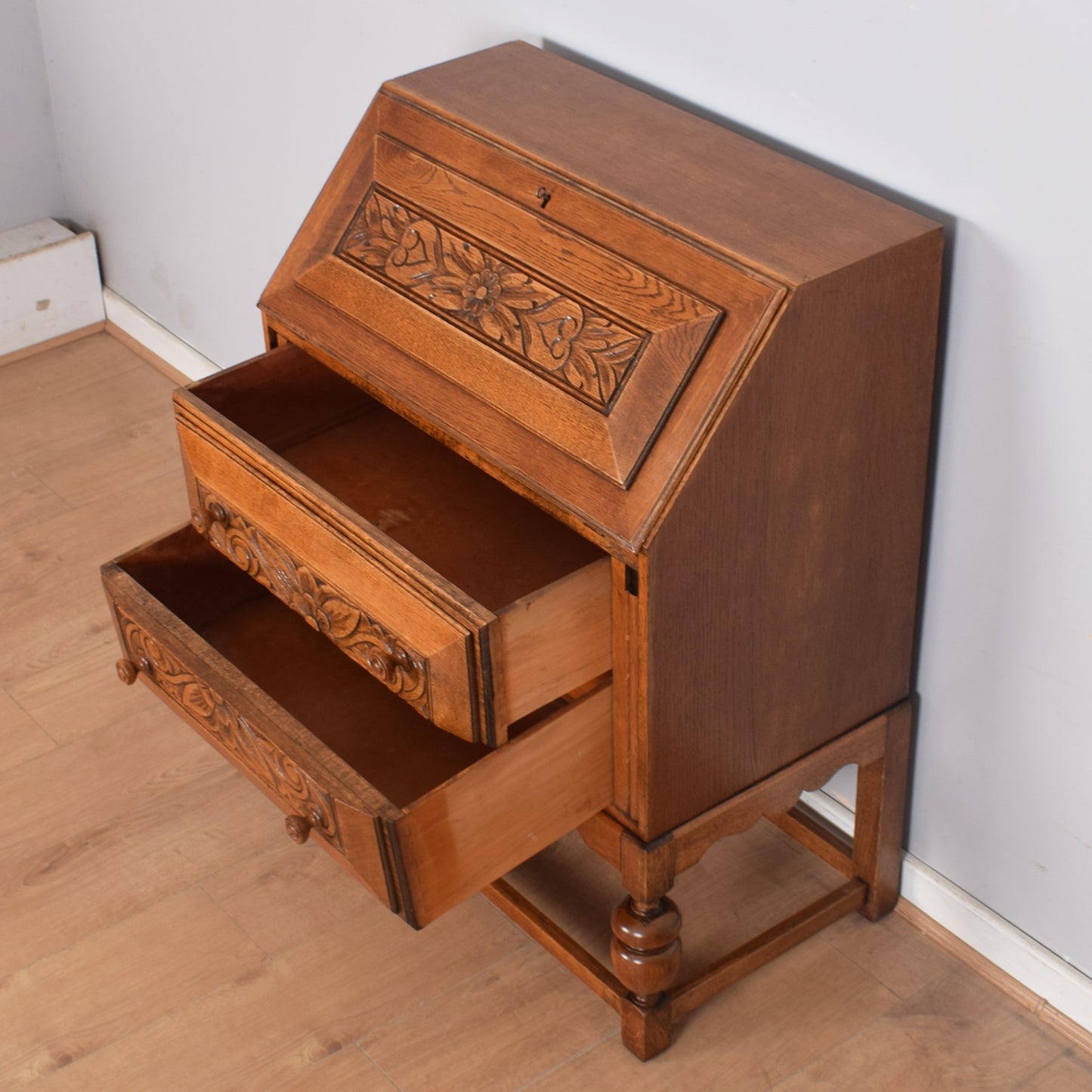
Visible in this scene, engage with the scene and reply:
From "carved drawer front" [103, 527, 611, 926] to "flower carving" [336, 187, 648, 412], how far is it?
0.29 meters

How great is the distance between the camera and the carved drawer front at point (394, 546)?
4.01ft

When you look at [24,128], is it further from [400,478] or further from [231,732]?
[231,732]

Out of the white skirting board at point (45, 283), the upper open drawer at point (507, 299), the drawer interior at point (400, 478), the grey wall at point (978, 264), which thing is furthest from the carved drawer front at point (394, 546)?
the white skirting board at point (45, 283)

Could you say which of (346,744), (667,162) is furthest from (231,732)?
(667,162)

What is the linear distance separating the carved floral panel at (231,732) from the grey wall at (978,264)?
0.65 m

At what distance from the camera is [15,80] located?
268 centimetres

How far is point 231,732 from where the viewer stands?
138cm

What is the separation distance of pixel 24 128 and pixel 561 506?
76.0 inches

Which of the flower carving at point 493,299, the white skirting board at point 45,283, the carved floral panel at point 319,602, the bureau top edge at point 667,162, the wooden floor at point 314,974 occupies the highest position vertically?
the bureau top edge at point 667,162

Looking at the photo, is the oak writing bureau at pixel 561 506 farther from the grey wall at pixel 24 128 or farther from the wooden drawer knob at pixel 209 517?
the grey wall at pixel 24 128

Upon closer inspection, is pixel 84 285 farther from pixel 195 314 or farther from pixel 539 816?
pixel 539 816

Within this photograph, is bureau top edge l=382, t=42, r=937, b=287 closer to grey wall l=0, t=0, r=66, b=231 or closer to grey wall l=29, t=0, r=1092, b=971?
grey wall l=29, t=0, r=1092, b=971

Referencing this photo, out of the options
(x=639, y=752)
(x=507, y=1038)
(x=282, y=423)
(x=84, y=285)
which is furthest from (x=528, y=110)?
(x=84, y=285)

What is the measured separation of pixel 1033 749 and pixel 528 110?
797mm
